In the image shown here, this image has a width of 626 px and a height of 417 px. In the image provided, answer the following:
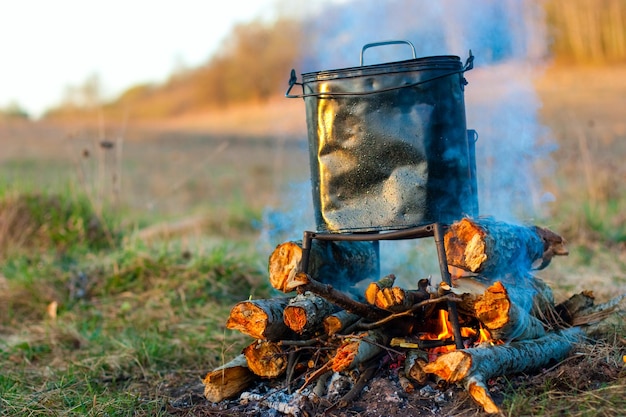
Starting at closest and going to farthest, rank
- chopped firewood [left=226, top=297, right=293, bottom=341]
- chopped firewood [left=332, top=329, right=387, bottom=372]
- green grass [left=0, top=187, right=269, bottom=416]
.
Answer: chopped firewood [left=332, top=329, right=387, bottom=372]
chopped firewood [left=226, top=297, right=293, bottom=341]
green grass [left=0, top=187, right=269, bottom=416]

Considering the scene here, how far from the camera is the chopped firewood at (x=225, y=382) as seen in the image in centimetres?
320

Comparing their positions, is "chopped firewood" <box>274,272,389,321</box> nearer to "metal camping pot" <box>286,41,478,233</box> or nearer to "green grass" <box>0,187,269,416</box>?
"metal camping pot" <box>286,41,478,233</box>

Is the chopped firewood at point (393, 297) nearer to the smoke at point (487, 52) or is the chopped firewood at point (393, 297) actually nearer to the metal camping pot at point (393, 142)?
the metal camping pot at point (393, 142)

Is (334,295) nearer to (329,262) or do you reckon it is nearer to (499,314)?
(329,262)

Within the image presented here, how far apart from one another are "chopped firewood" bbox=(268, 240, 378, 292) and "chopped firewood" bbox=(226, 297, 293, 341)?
0.41 feet

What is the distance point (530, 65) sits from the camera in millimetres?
5715

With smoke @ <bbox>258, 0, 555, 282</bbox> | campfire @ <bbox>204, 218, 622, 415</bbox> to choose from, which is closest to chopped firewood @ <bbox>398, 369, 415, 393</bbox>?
campfire @ <bbox>204, 218, 622, 415</bbox>

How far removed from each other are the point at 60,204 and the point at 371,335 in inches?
172

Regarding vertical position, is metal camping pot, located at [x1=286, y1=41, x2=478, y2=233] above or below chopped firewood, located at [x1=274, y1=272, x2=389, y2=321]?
above

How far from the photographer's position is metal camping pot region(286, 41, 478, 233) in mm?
2990

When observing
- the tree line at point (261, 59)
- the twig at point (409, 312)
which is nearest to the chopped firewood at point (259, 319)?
the twig at point (409, 312)

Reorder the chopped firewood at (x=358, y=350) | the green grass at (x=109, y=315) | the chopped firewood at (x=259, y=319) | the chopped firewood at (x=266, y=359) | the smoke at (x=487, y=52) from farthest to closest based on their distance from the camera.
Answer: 1. the smoke at (x=487, y=52)
2. the green grass at (x=109, y=315)
3. the chopped firewood at (x=266, y=359)
4. the chopped firewood at (x=259, y=319)
5. the chopped firewood at (x=358, y=350)

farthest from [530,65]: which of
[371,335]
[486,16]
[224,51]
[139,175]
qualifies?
[224,51]

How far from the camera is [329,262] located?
11.1 feet
